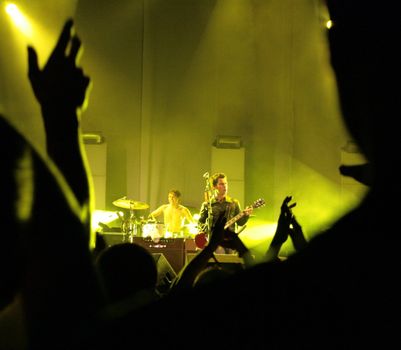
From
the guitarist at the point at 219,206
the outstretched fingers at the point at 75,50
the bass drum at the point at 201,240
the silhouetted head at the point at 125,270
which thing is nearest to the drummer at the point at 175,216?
the guitarist at the point at 219,206

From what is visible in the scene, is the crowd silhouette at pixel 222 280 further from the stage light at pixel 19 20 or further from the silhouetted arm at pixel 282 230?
the stage light at pixel 19 20

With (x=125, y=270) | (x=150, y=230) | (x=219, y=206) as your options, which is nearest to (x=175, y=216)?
(x=150, y=230)

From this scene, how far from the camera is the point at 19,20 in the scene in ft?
24.7

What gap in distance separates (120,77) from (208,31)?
173 cm

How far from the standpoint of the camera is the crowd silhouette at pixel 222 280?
1051 mm

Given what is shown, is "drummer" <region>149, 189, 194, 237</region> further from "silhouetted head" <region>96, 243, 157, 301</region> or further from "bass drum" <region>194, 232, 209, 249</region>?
"silhouetted head" <region>96, 243, 157, 301</region>

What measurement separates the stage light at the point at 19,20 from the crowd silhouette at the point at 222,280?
7.13 metres

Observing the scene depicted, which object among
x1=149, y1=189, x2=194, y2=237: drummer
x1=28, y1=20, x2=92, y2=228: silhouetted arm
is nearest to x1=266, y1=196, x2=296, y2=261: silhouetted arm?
x1=28, y1=20, x2=92, y2=228: silhouetted arm

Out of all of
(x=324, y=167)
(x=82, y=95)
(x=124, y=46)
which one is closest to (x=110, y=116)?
(x=124, y=46)

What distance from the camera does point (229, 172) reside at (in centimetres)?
783

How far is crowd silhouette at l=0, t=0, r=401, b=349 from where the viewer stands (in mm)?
1051

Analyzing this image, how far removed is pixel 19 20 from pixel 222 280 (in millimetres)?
7470

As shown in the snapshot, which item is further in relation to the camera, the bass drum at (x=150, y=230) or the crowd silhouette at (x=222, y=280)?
the bass drum at (x=150, y=230)

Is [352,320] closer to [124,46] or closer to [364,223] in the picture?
[364,223]
